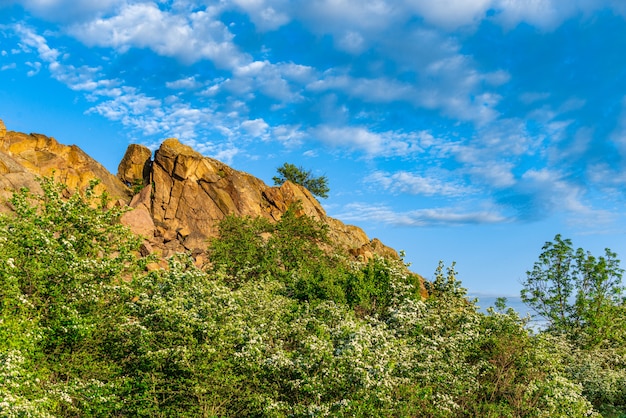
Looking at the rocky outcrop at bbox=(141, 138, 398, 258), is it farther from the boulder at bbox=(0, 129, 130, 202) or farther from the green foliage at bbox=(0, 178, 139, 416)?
the green foliage at bbox=(0, 178, 139, 416)

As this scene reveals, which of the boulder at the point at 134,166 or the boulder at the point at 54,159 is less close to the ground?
the boulder at the point at 134,166

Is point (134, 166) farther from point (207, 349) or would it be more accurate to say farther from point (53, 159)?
point (207, 349)

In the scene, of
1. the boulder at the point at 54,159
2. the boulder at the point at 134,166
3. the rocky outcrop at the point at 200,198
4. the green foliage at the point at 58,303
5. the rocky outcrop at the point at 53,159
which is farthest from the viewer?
the boulder at the point at 134,166

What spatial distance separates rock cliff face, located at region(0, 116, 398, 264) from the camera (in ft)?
224

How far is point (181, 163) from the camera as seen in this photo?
3002 inches

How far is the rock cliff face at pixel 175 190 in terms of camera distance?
6838 cm

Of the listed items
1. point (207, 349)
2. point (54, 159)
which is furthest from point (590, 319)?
point (54, 159)

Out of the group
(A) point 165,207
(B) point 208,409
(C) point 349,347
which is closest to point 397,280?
(C) point 349,347

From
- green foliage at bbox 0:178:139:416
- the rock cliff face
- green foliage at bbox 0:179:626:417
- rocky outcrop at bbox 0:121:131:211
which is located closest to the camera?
green foliage at bbox 0:178:139:416

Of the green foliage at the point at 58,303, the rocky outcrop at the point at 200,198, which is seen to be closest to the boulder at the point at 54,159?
the rocky outcrop at the point at 200,198

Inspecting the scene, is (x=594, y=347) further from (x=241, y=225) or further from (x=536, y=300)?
(x=241, y=225)

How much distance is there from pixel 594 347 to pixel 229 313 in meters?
38.8

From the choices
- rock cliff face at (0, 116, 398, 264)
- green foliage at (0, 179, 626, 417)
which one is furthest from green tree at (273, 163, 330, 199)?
green foliage at (0, 179, 626, 417)

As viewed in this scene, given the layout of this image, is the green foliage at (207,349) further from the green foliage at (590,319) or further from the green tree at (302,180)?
the green tree at (302,180)
